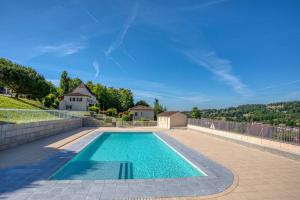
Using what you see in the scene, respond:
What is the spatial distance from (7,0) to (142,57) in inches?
714

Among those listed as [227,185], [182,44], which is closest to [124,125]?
[182,44]

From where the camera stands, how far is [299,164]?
26.1 ft

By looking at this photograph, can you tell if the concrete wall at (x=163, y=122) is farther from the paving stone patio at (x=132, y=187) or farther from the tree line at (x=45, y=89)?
the paving stone patio at (x=132, y=187)

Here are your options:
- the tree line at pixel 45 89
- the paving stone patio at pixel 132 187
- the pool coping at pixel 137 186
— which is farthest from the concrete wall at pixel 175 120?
the pool coping at pixel 137 186

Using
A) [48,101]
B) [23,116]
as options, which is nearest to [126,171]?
[23,116]

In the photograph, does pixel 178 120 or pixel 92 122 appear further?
pixel 178 120

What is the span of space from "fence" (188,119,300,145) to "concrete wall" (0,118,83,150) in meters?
13.4

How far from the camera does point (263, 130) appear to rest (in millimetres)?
11797

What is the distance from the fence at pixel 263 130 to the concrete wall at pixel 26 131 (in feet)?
44.0

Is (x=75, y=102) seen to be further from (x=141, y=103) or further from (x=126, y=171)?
(x=126, y=171)

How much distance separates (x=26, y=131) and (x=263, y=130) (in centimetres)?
1363

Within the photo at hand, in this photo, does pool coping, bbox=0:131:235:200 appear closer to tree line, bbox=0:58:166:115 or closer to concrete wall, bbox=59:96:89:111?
tree line, bbox=0:58:166:115

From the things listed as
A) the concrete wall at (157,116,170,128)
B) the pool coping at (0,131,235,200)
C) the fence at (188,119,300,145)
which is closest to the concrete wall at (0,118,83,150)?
the pool coping at (0,131,235,200)

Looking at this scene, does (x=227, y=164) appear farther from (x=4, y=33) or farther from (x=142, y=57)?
(x=142, y=57)
